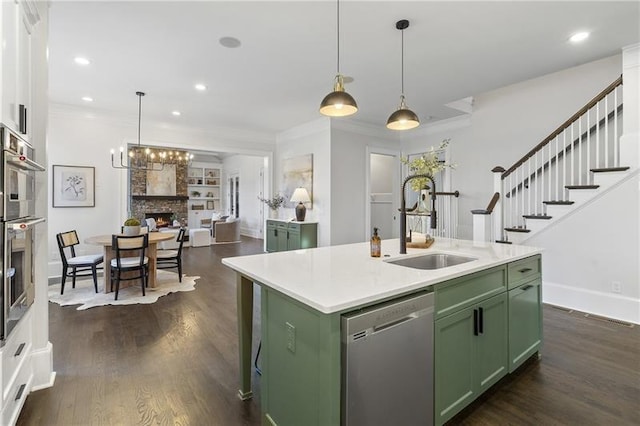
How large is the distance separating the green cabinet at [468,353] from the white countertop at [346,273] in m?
0.27

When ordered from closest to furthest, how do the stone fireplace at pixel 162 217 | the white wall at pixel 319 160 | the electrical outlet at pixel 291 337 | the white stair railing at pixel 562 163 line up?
1. the electrical outlet at pixel 291 337
2. the white stair railing at pixel 562 163
3. the white wall at pixel 319 160
4. the stone fireplace at pixel 162 217

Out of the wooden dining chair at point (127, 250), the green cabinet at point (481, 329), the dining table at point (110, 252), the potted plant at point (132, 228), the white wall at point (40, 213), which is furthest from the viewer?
the potted plant at point (132, 228)

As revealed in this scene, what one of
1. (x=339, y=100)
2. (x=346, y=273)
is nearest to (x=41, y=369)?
(x=346, y=273)

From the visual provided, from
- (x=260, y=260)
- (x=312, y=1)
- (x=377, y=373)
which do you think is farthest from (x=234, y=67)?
(x=377, y=373)

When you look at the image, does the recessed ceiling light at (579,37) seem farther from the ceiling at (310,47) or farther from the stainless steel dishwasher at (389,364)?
the stainless steel dishwasher at (389,364)

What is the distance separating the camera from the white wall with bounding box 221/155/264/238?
10.4 m

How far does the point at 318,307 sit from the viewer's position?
119cm

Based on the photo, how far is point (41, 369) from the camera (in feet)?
6.98

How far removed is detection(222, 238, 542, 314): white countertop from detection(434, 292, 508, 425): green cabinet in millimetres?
271

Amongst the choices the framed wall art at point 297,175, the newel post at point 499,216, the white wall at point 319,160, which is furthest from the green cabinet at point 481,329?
the framed wall art at point 297,175

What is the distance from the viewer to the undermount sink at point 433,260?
2264 mm

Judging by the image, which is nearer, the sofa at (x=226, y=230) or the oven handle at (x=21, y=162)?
the oven handle at (x=21, y=162)

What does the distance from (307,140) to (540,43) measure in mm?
4173

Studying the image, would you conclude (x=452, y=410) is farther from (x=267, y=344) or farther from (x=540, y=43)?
(x=540, y=43)
